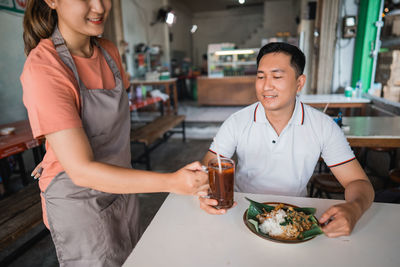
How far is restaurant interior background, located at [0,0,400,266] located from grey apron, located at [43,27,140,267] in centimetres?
93

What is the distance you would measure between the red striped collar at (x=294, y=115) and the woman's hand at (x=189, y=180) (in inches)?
29.6

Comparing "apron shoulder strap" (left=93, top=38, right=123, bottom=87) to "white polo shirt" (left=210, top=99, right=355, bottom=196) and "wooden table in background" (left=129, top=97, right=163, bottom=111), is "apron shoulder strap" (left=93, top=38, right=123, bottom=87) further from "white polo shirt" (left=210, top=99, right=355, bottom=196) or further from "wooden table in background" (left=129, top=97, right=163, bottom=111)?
"wooden table in background" (left=129, top=97, right=163, bottom=111)

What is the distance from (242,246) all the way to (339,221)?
0.38m

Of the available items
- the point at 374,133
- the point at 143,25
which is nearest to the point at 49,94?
the point at 374,133

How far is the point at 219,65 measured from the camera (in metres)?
8.91

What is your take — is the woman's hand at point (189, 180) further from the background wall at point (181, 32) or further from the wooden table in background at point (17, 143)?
the background wall at point (181, 32)

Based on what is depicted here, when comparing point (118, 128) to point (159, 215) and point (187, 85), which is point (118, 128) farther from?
point (187, 85)

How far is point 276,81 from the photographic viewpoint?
1580mm

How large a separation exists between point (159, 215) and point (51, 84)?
0.68 m

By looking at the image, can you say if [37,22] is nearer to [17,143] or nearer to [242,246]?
[242,246]

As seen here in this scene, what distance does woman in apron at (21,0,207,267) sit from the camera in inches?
36.2

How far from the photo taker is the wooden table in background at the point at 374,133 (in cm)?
239

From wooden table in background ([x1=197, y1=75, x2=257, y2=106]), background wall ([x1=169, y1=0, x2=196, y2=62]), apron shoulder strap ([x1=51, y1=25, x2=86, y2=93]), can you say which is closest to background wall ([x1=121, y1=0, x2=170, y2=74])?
background wall ([x1=169, y1=0, x2=196, y2=62])

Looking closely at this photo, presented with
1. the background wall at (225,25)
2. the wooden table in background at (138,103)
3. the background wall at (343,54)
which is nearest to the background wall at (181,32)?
the background wall at (225,25)
